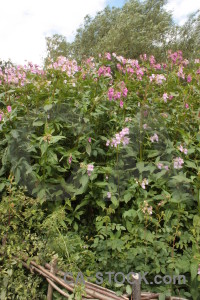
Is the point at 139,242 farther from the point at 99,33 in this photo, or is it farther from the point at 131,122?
the point at 99,33

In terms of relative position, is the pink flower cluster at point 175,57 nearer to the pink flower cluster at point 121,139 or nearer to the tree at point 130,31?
the pink flower cluster at point 121,139

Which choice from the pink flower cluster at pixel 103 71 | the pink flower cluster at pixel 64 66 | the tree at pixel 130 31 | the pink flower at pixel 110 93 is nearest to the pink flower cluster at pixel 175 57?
the pink flower cluster at pixel 103 71

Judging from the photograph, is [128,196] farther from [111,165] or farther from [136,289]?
[136,289]

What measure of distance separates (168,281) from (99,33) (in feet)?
62.7

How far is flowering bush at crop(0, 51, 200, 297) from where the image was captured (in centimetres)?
195

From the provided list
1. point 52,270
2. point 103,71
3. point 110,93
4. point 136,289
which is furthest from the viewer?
point 103,71

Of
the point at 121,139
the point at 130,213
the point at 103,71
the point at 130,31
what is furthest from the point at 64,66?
the point at 130,31

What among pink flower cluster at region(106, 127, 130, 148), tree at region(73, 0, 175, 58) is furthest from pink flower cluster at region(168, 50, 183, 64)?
tree at region(73, 0, 175, 58)

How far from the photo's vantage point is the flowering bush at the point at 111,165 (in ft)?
6.38

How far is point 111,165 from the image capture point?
2.25m

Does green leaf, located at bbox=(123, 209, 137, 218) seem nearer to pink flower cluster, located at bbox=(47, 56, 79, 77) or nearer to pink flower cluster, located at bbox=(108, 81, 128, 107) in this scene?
pink flower cluster, located at bbox=(108, 81, 128, 107)

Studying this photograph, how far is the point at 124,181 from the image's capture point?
2182mm

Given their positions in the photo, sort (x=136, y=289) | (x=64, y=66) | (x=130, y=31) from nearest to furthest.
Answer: (x=136, y=289) → (x=64, y=66) → (x=130, y=31)

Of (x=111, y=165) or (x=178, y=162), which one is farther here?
(x=111, y=165)
